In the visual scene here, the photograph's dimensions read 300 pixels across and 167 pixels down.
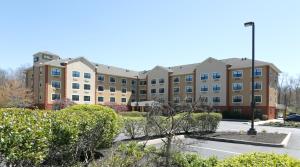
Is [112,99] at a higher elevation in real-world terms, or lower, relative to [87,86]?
lower

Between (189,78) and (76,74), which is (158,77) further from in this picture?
(76,74)

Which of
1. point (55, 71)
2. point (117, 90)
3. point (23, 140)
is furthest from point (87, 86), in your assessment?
point (23, 140)

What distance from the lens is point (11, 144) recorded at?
499 cm

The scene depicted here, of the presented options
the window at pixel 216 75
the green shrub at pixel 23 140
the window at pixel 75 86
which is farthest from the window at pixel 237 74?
the green shrub at pixel 23 140

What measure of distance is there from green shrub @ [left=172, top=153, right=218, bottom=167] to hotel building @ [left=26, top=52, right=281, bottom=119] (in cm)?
4117

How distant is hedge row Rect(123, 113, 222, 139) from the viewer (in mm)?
9348

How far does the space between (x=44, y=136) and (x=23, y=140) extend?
0.77 metres

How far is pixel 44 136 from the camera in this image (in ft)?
19.8

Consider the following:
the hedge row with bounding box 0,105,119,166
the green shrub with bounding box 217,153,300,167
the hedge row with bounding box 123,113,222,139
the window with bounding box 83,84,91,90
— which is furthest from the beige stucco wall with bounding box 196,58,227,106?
the green shrub with bounding box 217,153,300,167

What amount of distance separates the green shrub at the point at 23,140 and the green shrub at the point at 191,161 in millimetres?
3545

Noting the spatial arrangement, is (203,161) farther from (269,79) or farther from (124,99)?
(124,99)

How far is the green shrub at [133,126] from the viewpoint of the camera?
14.6 m

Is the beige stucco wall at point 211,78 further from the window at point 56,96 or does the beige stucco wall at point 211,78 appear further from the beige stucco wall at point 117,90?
the window at point 56,96

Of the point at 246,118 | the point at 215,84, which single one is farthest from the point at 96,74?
the point at 246,118
